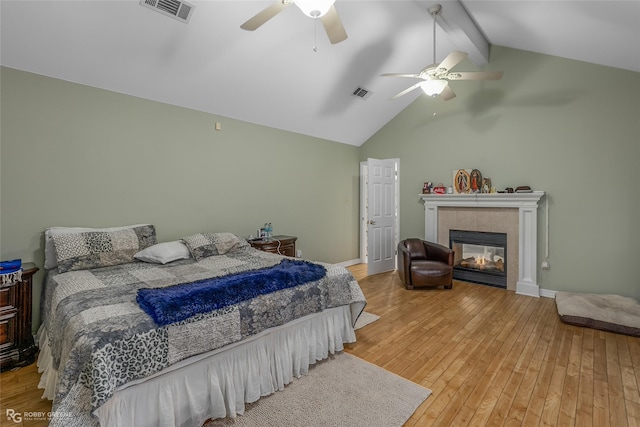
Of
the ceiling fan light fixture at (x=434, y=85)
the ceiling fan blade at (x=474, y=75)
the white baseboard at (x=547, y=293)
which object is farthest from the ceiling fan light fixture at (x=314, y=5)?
the white baseboard at (x=547, y=293)

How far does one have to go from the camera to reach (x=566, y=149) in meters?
3.94

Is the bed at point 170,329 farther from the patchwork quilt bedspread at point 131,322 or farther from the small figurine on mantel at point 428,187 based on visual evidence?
the small figurine on mantel at point 428,187

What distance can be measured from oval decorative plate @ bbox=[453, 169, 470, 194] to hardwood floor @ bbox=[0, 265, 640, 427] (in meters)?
1.86

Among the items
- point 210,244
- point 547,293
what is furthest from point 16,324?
Result: point 547,293

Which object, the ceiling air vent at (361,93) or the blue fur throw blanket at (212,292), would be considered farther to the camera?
the ceiling air vent at (361,93)

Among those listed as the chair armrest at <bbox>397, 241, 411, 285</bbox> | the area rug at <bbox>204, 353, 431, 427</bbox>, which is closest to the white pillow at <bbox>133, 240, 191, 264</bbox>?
the area rug at <bbox>204, 353, 431, 427</bbox>

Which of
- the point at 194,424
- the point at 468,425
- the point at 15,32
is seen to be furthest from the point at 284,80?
the point at 468,425

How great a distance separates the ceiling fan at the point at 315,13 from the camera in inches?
69.1

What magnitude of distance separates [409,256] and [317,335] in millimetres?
2423

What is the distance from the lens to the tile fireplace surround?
413cm

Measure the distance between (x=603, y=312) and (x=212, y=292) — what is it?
13.0ft

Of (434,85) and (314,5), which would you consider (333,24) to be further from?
(434,85)

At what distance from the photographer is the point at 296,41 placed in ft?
11.0

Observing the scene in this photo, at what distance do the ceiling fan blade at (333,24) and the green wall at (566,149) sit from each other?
348 cm
